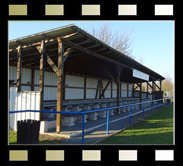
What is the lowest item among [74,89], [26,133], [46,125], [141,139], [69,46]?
[141,139]

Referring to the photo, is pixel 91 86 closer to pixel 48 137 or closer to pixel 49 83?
pixel 49 83

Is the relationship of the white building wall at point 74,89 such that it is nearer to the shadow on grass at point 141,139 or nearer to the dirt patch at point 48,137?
the dirt patch at point 48,137

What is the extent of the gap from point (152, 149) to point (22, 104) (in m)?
5.14

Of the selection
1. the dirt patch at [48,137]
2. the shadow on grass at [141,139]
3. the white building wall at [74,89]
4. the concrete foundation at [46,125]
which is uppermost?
the white building wall at [74,89]

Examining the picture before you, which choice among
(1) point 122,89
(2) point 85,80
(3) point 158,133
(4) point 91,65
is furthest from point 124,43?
(3) point 158,133

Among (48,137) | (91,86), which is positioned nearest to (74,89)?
(91,86)

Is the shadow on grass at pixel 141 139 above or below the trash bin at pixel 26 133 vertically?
below

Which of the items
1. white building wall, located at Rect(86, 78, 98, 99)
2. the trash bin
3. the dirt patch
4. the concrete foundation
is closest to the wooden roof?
the concrete foundation

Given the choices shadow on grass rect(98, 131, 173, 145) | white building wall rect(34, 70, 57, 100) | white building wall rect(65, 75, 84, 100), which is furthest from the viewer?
white building wall rect(65, 75, 84, 100)

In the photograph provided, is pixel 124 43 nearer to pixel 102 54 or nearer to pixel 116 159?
pixel 102 54

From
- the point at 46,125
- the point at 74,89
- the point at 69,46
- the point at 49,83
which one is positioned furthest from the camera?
the point at 74,89

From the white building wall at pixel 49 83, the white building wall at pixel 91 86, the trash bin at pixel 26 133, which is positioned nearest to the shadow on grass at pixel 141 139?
the trash bin at pixel 26 133

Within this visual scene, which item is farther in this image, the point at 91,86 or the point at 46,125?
the point at 91,86

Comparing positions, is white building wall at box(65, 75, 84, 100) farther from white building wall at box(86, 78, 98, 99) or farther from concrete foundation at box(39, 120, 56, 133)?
concrete foundation at box(39, 120, 56, 133)
